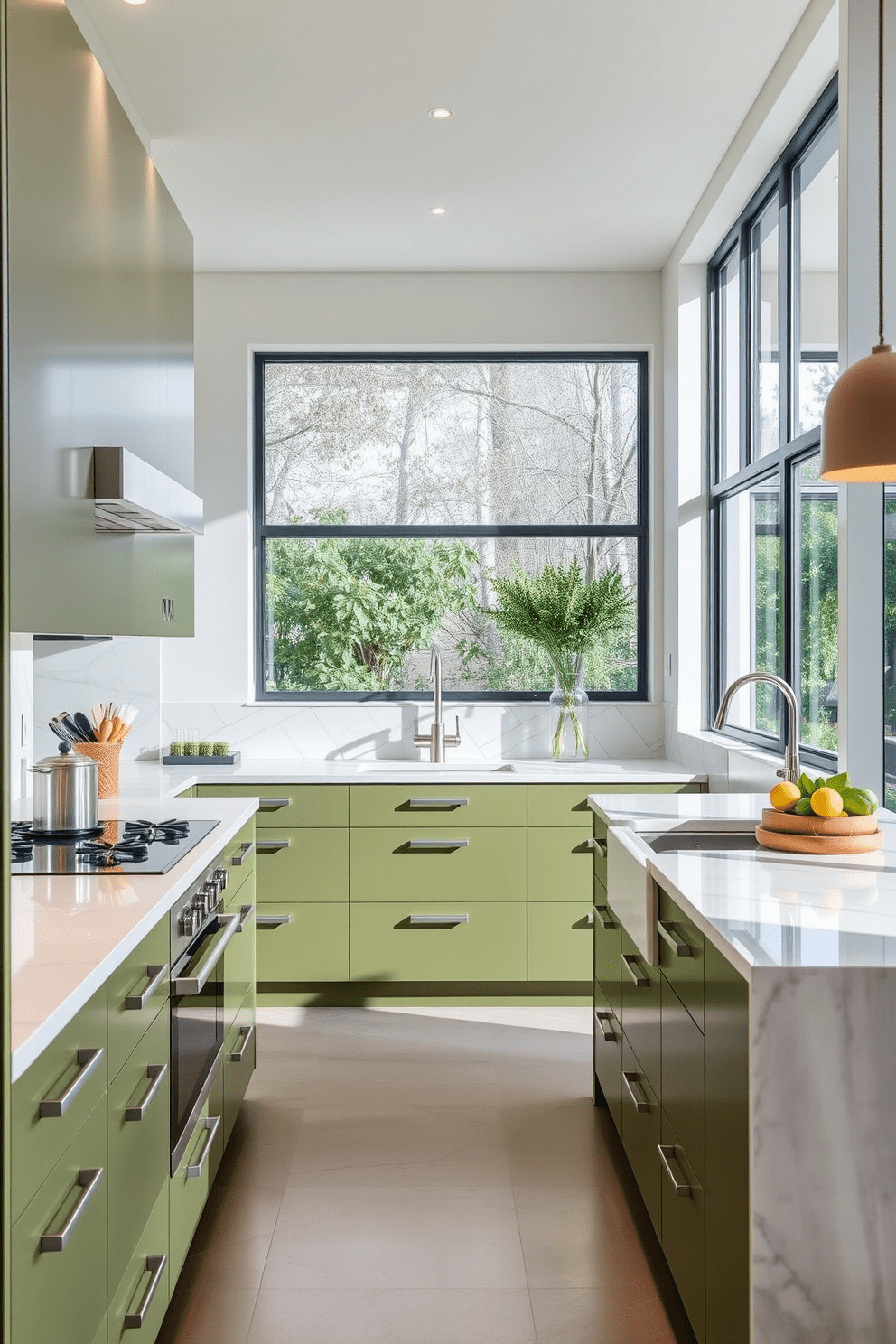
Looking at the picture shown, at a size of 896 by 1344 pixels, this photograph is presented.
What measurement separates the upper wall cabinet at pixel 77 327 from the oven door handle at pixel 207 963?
71 centimetres

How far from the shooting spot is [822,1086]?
1522 millimetres

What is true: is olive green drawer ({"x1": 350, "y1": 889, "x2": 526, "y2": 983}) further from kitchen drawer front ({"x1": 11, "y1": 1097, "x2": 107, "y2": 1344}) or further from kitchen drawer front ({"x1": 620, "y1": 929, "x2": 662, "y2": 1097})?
kitchen drawer front ({"x1": 11, "y1": 1097, "x2": 107, "y2": 1344})

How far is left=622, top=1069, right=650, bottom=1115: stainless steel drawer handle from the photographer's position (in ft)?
7.89

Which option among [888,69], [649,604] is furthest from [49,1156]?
[649,604]

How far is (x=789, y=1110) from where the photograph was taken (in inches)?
60.0

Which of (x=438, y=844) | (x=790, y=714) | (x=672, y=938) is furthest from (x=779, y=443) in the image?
(x=672, y=938)

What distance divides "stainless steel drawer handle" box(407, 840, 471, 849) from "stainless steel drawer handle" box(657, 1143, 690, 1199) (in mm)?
2019

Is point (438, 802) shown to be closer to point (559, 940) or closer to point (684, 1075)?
point (559, 940)

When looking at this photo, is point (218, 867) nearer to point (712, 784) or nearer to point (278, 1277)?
point (278, 1277)

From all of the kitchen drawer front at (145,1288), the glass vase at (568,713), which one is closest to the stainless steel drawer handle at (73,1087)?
the kitchen drawer front at (145,1288)

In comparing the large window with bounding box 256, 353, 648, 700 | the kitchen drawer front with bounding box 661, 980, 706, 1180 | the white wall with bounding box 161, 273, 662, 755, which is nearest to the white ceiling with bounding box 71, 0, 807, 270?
the white wall with bounding box 161, 273, 662, 755

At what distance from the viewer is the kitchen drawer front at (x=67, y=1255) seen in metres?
1.27

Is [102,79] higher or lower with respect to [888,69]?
lower

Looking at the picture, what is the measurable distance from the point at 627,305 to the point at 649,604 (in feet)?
4.27
